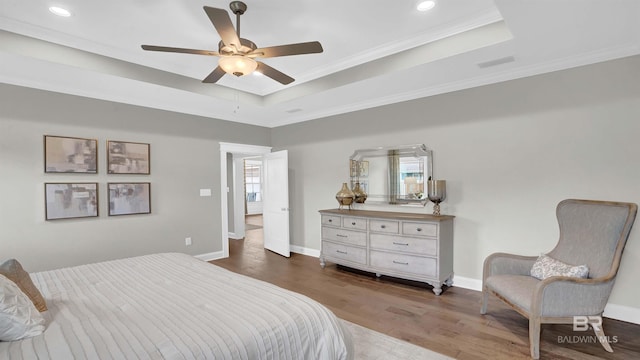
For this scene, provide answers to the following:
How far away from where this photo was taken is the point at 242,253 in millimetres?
5625

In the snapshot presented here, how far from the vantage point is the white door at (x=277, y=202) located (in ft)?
17.7

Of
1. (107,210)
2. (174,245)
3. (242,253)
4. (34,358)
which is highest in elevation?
(107,210)

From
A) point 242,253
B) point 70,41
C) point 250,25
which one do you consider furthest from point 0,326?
point 242,253

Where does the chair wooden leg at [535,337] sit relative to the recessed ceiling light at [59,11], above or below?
below

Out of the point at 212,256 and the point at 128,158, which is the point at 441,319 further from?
the point at 128,158

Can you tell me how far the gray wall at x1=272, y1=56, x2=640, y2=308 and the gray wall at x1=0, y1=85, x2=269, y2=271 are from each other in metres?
2.96

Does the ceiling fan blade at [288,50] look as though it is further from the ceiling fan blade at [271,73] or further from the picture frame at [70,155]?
the picture frame at [70,155]

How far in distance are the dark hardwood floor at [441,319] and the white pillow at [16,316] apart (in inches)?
91.3

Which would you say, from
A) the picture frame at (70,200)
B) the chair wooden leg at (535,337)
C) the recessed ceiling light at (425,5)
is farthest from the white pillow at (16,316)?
the recessed ceiling light at (425,5)

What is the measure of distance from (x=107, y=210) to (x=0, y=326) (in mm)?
3072

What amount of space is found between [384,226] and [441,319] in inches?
51.8

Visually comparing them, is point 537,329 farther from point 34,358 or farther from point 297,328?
point 34,358

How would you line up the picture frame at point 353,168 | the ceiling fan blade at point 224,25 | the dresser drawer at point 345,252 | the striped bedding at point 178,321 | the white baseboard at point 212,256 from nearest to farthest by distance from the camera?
the striped bedding at point 178,321 < the ceiling fan blade at point 224,25 < the dresser drawer at point 345,252 < the picture frame at point 353,168 < the white baseboard at point 212,256

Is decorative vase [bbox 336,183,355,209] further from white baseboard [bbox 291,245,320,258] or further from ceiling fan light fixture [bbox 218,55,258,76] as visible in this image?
ceiling fan light fixture [bbox 218,55,258,76]
